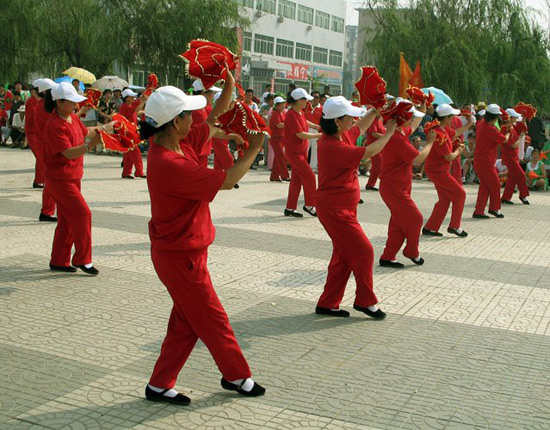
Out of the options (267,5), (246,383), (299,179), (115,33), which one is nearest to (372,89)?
(246,383)

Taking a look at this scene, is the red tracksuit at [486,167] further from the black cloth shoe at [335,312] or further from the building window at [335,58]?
the building window at [335,58]

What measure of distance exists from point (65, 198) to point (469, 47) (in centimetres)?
2461

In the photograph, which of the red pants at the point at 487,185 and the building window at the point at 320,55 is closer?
the red pants at the point at 487,185

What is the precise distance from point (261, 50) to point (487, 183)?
56.7 m

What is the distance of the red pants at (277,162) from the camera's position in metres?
17.4

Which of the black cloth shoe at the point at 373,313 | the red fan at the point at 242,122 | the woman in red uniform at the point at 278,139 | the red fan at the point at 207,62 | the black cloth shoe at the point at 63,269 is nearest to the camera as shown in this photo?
the red fan at the point at 242,122

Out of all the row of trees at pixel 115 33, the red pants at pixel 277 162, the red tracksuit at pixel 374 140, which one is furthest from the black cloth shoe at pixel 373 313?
the row of trees at pixel 115 33

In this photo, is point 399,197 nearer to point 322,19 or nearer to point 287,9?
point 287,9

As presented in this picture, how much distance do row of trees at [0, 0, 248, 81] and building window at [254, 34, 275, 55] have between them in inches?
1325

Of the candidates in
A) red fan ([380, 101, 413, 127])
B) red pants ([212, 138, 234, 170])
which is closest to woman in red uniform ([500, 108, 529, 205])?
red pants ([212, 138, 234, 170])

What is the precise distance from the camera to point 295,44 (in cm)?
7456

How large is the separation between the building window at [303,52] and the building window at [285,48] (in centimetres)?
127

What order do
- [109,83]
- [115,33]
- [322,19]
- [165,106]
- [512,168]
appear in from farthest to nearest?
[322,19]
[115,33]
[109,83]
[512,168]
[165,106]

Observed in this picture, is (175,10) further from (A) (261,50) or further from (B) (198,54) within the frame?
(A) (261,50)
